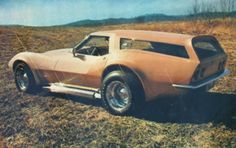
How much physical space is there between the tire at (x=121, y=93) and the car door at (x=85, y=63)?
0.91ft

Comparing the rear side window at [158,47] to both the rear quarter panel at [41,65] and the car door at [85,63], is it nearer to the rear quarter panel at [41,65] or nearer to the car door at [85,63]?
the car door at [85,63]

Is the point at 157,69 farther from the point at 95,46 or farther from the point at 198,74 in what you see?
the point at 95,46

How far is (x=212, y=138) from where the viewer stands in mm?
5105

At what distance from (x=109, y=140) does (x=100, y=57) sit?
4.84 feet

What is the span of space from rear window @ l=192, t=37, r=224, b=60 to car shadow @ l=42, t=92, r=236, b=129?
0.67m

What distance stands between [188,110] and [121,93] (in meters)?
1.09

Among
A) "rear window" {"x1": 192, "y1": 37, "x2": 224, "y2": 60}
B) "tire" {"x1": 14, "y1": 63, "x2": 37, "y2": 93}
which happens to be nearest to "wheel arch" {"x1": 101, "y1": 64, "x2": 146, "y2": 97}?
"rear window" {"x1": 192, "y1": 37, "x2": 224, "y2": 60}

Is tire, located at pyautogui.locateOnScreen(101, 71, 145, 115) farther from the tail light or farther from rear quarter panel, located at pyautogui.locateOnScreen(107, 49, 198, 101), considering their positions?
the tail light

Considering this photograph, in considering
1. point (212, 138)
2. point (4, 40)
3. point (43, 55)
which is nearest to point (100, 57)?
point (43, 55)

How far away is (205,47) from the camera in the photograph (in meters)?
6.05

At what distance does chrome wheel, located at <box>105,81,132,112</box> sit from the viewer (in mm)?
5795

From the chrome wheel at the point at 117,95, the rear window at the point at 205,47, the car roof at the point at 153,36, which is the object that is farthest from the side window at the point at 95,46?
the rear window at the point at 205,47

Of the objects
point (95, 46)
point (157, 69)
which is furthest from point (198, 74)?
point (95, 46)

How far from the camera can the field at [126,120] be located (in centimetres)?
511
